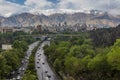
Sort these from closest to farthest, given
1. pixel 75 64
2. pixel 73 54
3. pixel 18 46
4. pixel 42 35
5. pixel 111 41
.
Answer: pixel 75 64 < pixel 73 54 < pixel 111 41 < pixel 18 46 < pixel 42 35

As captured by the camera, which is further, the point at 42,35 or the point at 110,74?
the point at 42,35

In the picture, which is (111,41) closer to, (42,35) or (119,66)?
(119,66)

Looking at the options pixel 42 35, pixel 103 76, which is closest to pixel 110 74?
pixel 103 76

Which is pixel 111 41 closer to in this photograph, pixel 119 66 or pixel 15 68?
pixel 15 68

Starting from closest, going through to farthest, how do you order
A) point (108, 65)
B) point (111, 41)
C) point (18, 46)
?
1. point (108, 65)
2. point (111, 41)
3. point (18, 46)

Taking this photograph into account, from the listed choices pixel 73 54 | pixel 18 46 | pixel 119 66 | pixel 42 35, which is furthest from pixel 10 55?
pixel 42 35

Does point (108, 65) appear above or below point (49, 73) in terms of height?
above

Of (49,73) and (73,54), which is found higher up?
(73,54)

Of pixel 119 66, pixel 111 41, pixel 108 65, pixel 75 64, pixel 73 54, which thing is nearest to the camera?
pixel 119 66

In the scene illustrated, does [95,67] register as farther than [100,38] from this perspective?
No
